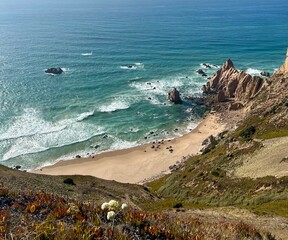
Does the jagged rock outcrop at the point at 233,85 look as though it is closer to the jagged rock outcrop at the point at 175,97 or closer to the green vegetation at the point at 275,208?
the jagged rock outcrop at the point at 175,97

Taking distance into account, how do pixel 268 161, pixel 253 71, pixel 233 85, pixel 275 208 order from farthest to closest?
pixel 253 71, pixel 233 85, pixel 268 161, pixel 275 208

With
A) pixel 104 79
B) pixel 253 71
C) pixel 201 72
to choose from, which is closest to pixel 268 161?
pixel 104 79

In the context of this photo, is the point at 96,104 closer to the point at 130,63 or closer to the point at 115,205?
the point at 130,63

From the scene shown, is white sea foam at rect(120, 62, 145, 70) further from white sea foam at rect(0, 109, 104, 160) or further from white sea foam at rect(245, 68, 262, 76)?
white sea foam at rect(0, 109, 104, 160)

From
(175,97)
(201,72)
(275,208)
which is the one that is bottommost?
(175,97)

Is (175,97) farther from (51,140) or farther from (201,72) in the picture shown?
(51,140)

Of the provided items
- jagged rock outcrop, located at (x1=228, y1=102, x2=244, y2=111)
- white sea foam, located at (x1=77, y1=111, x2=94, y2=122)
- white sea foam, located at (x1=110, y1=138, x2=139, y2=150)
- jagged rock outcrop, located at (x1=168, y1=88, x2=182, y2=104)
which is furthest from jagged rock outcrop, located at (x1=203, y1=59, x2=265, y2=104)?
white sea foam, located at (x1=77, y1=111, x2=94, y2=122)

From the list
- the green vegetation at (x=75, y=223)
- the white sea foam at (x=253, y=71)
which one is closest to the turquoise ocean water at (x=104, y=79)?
the white sea foam at (x=253, y=71)
